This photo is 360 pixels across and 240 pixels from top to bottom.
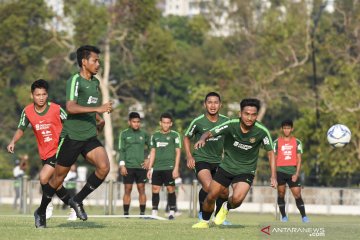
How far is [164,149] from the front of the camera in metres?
25.0

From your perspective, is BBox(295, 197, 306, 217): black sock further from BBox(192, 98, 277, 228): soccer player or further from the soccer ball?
BBox(192, 98, 277, 228): soccer player

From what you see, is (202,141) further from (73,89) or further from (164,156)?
(164,156)

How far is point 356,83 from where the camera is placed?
49.1m

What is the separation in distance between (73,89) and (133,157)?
32.0 feet

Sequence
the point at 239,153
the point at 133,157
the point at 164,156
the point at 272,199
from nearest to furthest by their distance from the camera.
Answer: the point at 239,153
the point at 164,156
the point at 133,157
the point at 272,199

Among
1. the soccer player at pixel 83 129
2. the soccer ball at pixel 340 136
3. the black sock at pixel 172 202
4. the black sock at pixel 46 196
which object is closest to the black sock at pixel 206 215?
the soccer player at pixel 83 129

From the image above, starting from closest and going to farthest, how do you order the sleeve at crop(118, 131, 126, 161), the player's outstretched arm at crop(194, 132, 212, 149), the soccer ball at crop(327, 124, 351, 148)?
the player's outstretched arm at crop(194, 132, 212, 149), the sleeve at crop(118, 131, 126, 161), the soccer ball at crop(327, 124, 351, 148)

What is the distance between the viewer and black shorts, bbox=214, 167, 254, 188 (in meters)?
16.4

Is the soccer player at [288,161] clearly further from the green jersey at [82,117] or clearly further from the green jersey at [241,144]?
the green jersey at [82,117]

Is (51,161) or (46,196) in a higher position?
(51,161)

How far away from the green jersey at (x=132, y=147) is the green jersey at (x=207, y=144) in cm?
600

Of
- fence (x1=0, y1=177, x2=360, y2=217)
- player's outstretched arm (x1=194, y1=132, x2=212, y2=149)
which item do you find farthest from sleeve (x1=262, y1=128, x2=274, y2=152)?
fence (x1=0, y1=177, x2=360, y2=217)

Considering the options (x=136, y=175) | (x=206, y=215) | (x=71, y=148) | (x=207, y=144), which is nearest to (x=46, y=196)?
(x=71, y=148)

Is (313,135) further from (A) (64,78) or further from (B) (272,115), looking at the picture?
(A) (64,78)
